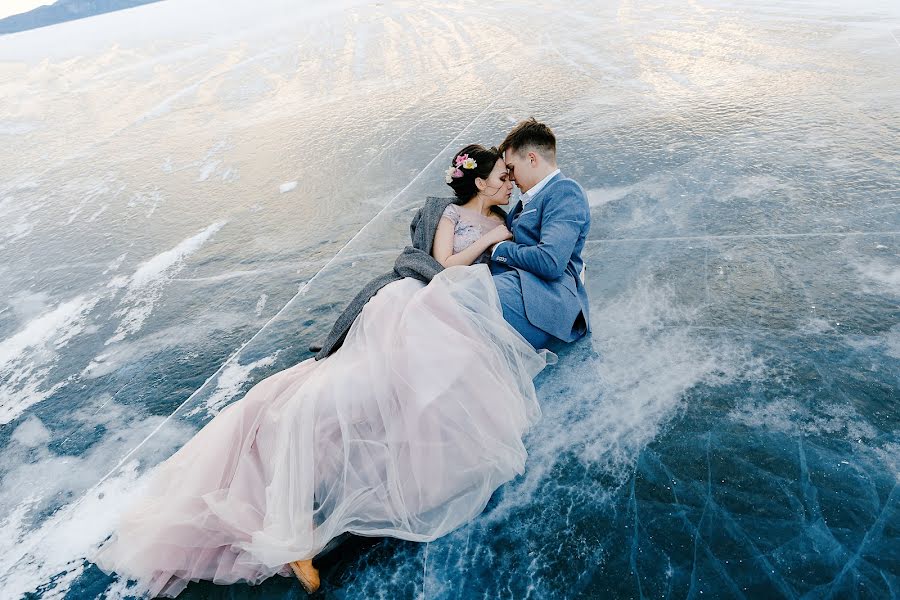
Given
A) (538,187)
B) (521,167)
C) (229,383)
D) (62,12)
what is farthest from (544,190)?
(62,12)

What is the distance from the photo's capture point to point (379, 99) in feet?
23.6

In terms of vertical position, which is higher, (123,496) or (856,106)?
(856,106)

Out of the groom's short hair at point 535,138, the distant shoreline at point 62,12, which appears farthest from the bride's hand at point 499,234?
the distant shoreline at point 62,12

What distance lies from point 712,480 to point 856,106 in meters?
4.47

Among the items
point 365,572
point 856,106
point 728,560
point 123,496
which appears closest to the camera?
point 728,560

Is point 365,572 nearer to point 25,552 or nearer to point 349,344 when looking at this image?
point 349,344

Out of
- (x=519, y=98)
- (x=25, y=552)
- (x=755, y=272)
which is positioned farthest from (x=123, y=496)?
(x=519, y=98)

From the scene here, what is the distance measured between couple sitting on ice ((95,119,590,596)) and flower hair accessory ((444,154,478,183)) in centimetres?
53

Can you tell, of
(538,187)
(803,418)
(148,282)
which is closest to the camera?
(803,418)

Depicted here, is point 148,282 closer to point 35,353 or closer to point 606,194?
point 35,353

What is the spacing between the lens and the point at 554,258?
272 centimetres

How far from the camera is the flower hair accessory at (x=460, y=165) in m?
3.04

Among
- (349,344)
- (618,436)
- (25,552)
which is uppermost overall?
(349,344)

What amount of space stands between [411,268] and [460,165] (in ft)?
2.15
